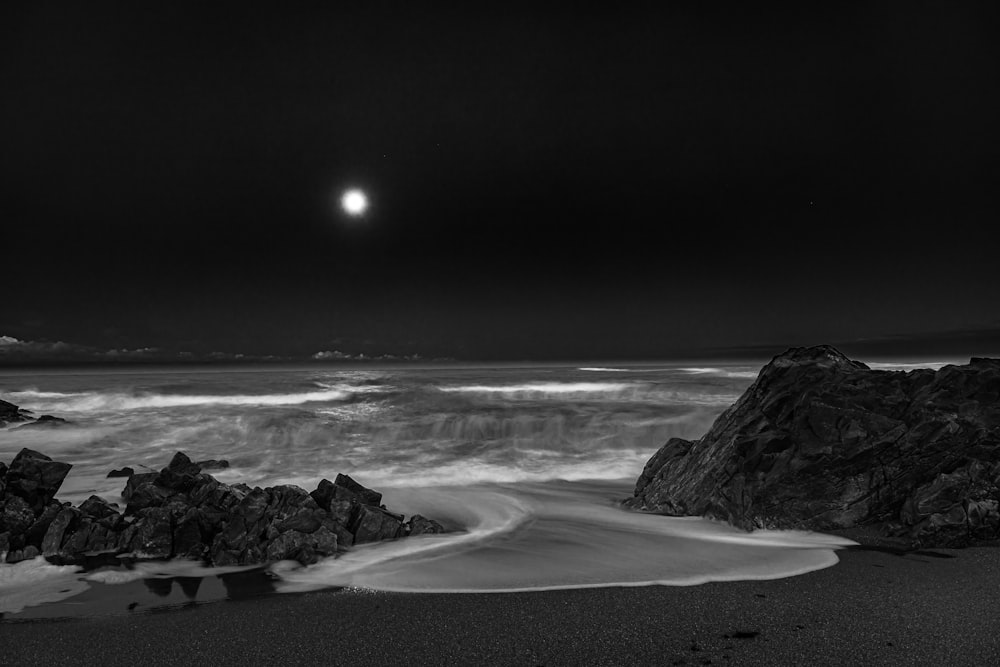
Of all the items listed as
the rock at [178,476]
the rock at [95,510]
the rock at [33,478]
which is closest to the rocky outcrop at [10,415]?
the rock at [33,478]

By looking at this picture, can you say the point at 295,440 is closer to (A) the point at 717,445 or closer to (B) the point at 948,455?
(A) the point at 717,445

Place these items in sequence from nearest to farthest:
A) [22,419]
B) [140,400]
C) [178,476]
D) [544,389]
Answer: [178,476] → [22,419] → [140,400] → [544,389]

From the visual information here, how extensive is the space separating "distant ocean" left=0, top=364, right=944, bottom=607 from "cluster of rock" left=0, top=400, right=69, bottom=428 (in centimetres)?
95

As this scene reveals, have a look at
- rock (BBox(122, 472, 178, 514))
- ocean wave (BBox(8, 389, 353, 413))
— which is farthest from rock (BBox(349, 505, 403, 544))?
ocean wave (BBox(8, 389, 353, 413))

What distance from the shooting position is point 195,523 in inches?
271

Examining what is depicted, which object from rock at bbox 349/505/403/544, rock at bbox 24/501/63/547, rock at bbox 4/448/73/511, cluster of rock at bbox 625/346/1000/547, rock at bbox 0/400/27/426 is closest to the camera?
cluster of rock at bbox 625/346/1000/547

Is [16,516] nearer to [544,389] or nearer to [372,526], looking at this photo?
[372,526]

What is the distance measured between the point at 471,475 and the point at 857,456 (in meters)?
8.45

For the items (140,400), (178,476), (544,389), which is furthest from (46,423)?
(544,389)

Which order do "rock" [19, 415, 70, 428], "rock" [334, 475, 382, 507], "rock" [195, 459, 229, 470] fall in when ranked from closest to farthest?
"rock" [334, 475, 382, 507] < "rock" [195, 459, 229, 470] < "rock" [19, 415, 70, 428]

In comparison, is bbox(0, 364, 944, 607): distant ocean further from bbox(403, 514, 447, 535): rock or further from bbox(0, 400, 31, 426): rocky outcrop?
bbox(0, 400, 31, 426): rocky outcrop

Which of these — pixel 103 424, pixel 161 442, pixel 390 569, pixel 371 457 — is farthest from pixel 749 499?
pixel 103 424

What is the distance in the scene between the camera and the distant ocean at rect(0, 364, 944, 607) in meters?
5.91

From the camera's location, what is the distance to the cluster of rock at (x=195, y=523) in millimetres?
6578
